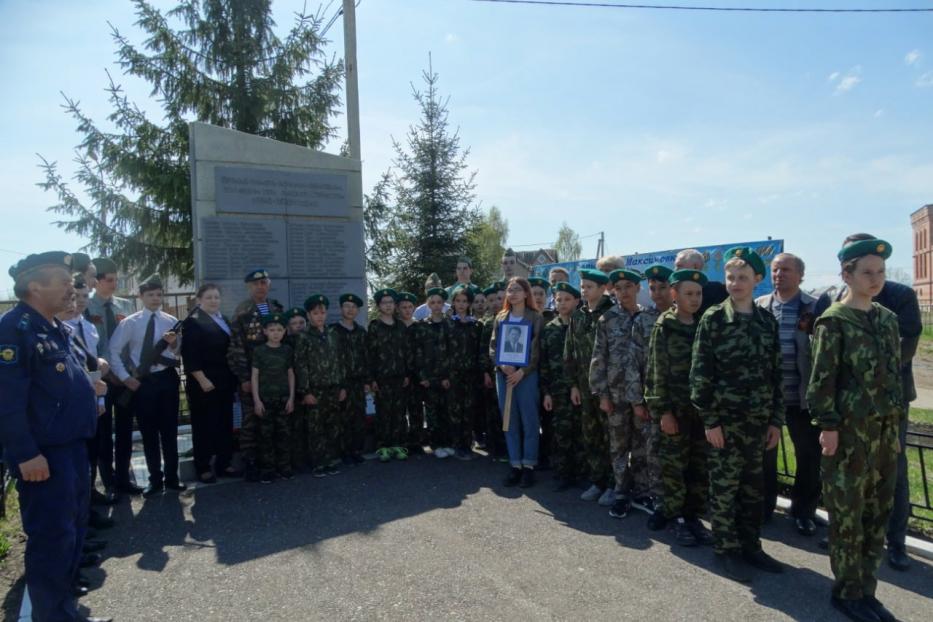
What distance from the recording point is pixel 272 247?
728cm

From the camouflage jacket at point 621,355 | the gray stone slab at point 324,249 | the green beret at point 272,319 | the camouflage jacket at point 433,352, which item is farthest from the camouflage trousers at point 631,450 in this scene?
the gray stone slab at point 324,249

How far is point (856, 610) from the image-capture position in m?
3.03

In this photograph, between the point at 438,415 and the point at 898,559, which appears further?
the point at 438,415

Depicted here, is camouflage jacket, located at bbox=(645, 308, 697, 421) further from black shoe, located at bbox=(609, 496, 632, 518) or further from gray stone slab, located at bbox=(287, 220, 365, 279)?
gray stone slab, located at bbox=(287, 220, 365, 279)

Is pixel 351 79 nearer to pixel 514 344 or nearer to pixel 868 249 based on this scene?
pixel 514 344

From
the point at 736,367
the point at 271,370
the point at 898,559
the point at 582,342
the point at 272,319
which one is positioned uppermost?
the point at 272,319

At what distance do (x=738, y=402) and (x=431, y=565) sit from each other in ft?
7.35

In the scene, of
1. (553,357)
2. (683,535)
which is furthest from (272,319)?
(683,535)

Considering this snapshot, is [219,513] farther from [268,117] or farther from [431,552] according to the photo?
[268,117]

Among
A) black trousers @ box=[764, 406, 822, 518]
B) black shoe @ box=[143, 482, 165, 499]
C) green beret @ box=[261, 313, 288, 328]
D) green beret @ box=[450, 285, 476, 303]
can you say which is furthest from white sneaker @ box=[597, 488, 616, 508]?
black shoe @ box=[143, 482, 165, 499]

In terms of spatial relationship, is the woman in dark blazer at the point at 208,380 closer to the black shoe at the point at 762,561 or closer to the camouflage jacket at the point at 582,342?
the camouflage jacket at the point at 582,342

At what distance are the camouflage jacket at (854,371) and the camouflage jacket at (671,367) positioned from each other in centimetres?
97

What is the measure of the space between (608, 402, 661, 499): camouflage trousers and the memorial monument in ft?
13.9

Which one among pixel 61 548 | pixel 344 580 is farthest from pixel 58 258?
pixel 344 580
